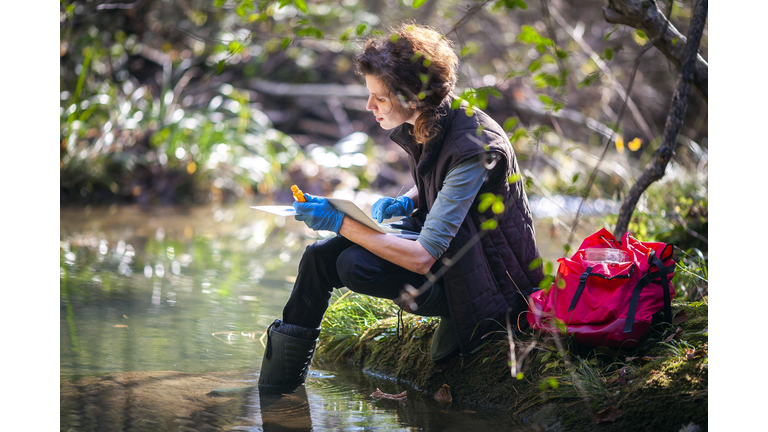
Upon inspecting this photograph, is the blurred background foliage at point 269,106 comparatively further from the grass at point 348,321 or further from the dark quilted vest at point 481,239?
the dark quilted vest at point 481,239

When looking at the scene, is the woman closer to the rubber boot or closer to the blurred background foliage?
the rubber boot

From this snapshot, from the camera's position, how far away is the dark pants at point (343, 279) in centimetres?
223

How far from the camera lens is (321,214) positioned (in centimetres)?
218

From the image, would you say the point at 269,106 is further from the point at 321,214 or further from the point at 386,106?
the point at 321,214

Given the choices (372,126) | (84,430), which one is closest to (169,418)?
(84,430)

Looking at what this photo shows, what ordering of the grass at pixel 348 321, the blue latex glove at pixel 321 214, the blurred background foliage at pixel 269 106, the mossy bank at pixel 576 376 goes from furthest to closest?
1. the blurred background foliage at pixel 269 106
2. the grass at pixel 348 321
3. the blue latex glove at pixel 321 214
4. the mossy bank at pixel 576 376

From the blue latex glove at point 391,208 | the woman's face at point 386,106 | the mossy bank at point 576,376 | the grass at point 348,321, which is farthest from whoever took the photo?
the grass at point 348,321

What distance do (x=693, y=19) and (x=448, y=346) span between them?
169 cm

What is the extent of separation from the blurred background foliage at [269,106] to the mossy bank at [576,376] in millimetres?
3672

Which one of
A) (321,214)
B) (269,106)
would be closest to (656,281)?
(321,214)

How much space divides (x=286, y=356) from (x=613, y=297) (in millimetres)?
1163

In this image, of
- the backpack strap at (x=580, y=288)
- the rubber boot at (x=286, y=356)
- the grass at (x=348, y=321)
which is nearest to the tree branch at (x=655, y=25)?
the backpack strap at (x=580, y=288)

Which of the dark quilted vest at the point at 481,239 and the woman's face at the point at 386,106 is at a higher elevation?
the woman's face at the point at 386,106

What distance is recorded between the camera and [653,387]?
6.49ft
